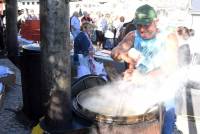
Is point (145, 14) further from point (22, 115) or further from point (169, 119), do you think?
point (22, 115)

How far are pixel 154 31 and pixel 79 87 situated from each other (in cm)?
98

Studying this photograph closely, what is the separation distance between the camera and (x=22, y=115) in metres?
5.77

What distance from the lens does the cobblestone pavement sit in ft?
17.6

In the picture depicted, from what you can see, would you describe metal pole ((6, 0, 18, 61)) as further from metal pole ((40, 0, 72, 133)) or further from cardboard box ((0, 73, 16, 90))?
metal pole ((40, 0, 72, 133))

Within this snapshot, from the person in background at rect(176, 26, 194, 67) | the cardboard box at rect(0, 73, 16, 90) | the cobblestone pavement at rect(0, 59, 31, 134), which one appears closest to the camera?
the cobblestone pavement at rect(0, 59, 31, 134)

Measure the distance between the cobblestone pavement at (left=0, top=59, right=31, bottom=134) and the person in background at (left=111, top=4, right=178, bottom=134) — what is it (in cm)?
217

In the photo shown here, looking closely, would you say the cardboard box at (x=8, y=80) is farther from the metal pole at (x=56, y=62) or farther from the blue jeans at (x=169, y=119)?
the metal pole at (x=56, y=62)

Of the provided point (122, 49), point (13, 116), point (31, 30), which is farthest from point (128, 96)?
point (31, 30)

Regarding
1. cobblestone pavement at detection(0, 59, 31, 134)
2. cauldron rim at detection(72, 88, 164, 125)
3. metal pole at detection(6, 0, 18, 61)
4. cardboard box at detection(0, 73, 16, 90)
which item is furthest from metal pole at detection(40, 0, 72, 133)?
metal pole at detection(6, 0, 18, 61)

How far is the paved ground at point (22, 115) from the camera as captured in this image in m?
5.45

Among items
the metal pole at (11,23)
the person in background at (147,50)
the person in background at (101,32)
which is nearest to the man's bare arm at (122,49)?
the person in background at (147,50)

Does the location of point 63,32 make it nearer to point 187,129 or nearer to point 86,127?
point 86,127

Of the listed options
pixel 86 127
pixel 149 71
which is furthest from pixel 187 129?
pixel 86 127

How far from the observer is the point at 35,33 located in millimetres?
11789
